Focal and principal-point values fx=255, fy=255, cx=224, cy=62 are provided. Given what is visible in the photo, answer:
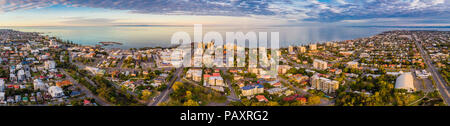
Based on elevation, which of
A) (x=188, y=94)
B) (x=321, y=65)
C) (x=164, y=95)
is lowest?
(x=164, y=95)

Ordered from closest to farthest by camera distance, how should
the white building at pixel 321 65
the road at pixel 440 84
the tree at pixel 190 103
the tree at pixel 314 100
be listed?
the tree at pixel 190 103 → the tree at pixel 314 100 → the road at pixel 440 84 → the white building at pixel 321 65

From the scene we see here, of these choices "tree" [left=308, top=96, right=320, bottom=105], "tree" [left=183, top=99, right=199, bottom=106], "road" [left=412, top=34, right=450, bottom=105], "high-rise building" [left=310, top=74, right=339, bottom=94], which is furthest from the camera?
"high-rise building" [left=310, top=74, right=339, bottom=94]

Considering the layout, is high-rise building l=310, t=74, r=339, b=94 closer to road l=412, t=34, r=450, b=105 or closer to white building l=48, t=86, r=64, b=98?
road l=412, t=34, r=450, b=105

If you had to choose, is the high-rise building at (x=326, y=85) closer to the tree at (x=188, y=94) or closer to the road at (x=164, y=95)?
the tree at (x=188, y=94)

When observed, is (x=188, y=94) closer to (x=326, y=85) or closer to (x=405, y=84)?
(x=326, y=85)

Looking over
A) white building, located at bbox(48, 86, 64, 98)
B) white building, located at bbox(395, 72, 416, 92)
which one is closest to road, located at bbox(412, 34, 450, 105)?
white building, located at bbox(395, 72, 416, 92)

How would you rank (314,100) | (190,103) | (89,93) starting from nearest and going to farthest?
1. (190,103)
2. (314,100)
3. (89,93)

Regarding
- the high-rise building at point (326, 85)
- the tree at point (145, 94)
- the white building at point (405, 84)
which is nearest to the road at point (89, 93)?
the tree at point (145, 94)

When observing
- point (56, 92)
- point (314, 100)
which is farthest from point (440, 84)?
point (56, 92)

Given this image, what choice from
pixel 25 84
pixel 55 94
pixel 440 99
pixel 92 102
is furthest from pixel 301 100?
pixel 25 84

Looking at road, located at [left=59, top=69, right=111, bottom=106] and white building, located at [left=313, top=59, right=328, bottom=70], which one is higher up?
white building, located at [left=313, top=59, right=328, bottom=70]

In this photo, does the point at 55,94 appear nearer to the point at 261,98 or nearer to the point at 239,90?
the point at 239,90
